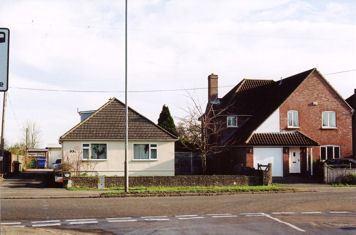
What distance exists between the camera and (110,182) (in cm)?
→ 2556

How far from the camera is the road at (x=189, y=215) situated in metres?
12.0

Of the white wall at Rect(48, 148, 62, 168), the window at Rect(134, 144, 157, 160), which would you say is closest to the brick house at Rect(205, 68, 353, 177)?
the window at Rect(134, 144, 157, 160)

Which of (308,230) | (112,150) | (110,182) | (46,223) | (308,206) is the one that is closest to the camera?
(308,230)

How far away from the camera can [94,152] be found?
3203 cm

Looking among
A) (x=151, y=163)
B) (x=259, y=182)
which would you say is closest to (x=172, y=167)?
(x=151, y=163)

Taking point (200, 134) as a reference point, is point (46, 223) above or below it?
below

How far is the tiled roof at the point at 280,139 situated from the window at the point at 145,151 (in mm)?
7129

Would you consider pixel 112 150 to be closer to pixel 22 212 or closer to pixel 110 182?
pixel 110 182

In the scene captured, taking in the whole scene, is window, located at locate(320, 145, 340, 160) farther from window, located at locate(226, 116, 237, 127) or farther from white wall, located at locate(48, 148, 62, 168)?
white wall, located at locate(48, 148, 62, 168)

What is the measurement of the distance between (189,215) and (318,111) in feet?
81.2

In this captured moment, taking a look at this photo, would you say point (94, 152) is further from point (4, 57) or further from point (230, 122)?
point (4, 57)

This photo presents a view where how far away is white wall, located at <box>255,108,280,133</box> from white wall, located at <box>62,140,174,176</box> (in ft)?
24.2

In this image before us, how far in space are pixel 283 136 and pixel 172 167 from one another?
9.16 metres

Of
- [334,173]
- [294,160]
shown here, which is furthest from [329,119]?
[334,173]
